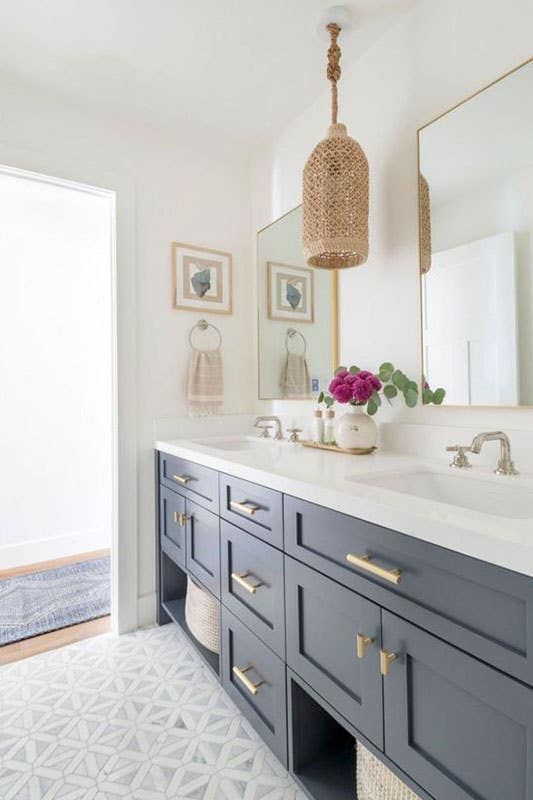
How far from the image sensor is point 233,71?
1804 mm

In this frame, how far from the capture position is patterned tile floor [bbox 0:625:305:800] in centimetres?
126

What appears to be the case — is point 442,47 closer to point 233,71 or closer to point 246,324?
point 233,71

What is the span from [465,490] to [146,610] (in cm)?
165

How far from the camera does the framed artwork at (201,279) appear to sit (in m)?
2.24

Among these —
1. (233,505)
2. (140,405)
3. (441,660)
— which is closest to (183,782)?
(233,505)

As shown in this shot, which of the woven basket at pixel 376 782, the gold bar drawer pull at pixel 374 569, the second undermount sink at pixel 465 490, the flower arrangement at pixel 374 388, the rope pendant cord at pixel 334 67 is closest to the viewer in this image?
the gold bar drawer pull at pixel 374 569

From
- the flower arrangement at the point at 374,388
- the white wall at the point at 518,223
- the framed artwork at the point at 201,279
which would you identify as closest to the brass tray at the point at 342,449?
the flower arrangement at the point at 374,388

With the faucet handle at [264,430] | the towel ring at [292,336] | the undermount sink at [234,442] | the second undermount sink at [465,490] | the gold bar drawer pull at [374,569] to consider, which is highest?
the towel ring at [292,336]

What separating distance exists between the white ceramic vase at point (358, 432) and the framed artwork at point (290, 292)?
2.11 feet

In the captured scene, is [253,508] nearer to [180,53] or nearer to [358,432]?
[358,432]

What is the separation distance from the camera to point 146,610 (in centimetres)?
214

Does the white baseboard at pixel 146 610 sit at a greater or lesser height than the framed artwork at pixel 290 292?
lesser

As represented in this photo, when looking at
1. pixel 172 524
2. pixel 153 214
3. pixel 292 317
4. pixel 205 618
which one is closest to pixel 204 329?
pixel 292 317

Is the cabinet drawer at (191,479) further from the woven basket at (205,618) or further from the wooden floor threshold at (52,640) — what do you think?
the wooden floor threshold at (52,640)
